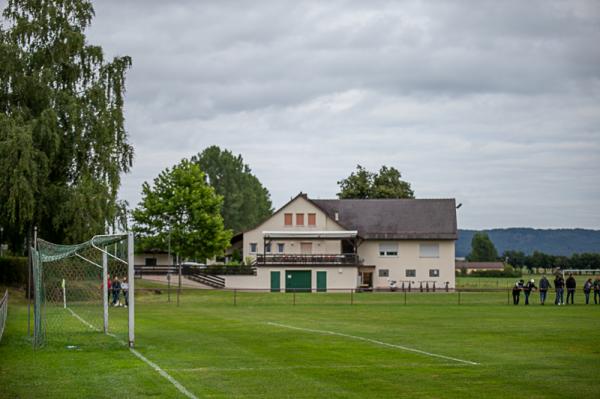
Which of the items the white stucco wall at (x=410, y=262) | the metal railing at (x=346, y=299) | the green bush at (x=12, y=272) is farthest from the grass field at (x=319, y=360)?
the white stucco wall at (x=410, y=262)

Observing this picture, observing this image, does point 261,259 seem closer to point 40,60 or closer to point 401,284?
point 401,284

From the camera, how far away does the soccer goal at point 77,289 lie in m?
23.0

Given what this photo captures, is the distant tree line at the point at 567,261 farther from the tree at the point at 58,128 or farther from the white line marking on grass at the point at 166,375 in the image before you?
the white line marking on grass at the point at 166,375

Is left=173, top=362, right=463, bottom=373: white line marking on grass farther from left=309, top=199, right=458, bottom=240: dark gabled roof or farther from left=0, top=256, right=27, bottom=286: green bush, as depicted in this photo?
left=309, top=199, right=458, bottom=240: dark gabled roof

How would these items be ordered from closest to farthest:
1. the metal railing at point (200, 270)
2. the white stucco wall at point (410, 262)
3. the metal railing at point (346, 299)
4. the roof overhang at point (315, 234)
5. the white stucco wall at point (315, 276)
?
the metal railing at point (346, 299)
the white stucco wall at point (315, 276)
the metal railing at point (200, 270)
the roof overhang at point (315, 234)
the white stucco wall at point (410, 262)

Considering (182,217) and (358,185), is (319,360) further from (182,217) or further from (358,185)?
(358,185)

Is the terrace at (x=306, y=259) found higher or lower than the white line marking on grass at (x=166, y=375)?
higher

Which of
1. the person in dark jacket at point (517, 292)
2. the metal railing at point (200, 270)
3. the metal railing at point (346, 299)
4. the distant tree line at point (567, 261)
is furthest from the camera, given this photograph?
the distant tree line at point (567, 261)

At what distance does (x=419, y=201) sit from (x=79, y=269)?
5380cm

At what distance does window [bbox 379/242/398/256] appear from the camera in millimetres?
79000

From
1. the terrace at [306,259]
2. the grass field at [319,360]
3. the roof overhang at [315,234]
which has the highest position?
the roof overhang at [315,234]

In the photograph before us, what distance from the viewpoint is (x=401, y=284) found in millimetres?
77125

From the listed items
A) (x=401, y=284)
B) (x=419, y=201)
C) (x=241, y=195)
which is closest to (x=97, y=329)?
(x=401, y=284)

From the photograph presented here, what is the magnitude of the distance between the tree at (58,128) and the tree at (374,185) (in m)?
50.5
